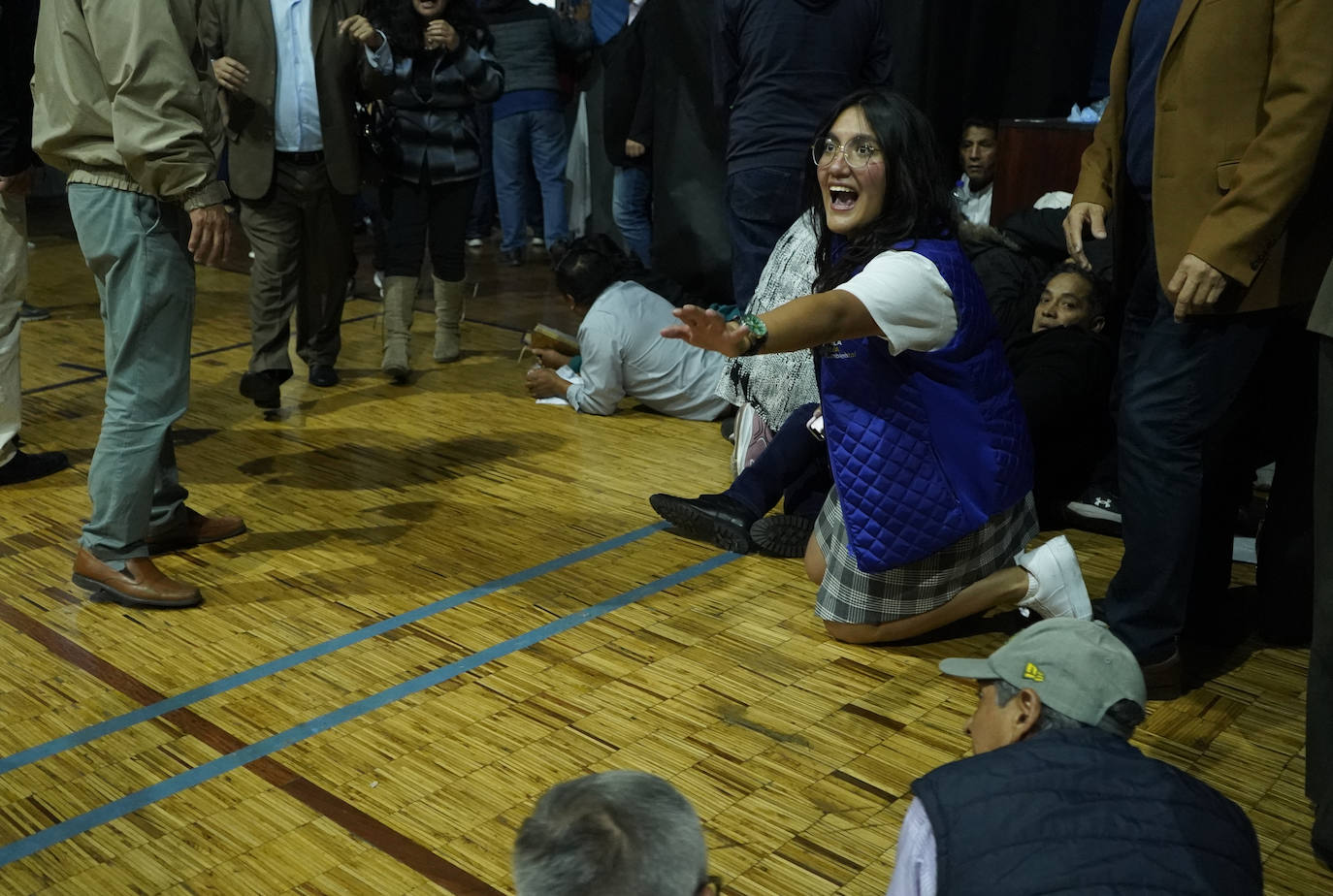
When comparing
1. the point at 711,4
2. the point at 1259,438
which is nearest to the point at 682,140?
the point at 711,4

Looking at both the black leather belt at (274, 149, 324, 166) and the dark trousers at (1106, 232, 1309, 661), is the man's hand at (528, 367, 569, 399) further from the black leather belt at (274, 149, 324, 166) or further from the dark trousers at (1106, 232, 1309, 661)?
the dark trousers at (1106, 232, 1309, 661)

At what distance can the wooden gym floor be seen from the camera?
204 centimetres

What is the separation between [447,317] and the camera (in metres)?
4.95

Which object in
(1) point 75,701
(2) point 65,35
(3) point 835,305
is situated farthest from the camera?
(2) point 65,35

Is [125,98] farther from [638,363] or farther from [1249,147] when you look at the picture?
[1249,147]

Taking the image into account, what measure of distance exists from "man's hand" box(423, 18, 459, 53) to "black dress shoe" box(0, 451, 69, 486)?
1.80m

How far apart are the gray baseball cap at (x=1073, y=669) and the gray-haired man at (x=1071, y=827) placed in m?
0.13

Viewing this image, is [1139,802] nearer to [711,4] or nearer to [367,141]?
[367,141]

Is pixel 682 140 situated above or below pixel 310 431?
above

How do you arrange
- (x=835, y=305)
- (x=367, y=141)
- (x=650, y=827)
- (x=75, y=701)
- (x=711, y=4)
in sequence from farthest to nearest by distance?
(x=711, y=4) → (x=367, y=141) → (x=75, y=701) → (x=835, y=305) → (x=650, y=827)

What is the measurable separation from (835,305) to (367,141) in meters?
2.60

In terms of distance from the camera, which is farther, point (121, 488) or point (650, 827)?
point (121, 488)

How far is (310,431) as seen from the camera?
413cm

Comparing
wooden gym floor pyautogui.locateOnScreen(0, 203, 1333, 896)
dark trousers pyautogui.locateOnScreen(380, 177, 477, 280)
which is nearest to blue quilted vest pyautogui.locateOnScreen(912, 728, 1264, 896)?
wooden gym floor pyautogui.locateOnScreen(0, 203, 1333, 896)
